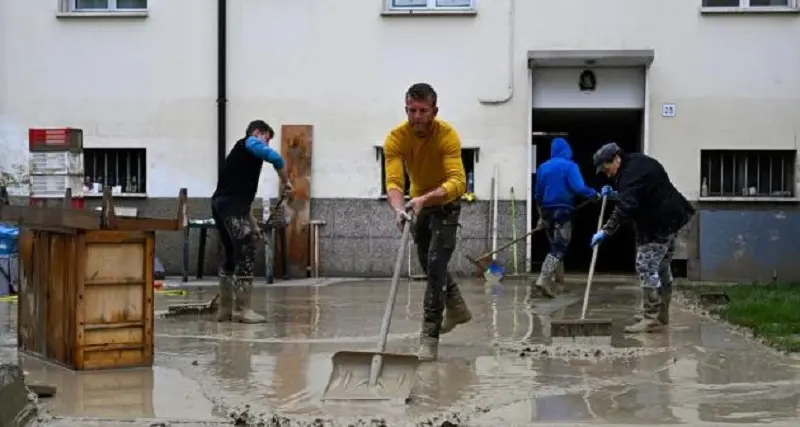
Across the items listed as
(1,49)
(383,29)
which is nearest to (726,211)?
(383,29)

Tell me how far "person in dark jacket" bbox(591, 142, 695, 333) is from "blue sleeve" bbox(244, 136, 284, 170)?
2677mm

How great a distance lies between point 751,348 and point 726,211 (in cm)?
652

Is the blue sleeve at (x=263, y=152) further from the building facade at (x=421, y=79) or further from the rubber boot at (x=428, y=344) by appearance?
the building facade at (x=421, y=79)

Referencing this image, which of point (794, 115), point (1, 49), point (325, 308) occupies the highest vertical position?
point (1, 49)

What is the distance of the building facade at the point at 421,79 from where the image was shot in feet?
45.0

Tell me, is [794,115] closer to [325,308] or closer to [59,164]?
[325,308]

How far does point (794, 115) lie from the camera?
13.7m

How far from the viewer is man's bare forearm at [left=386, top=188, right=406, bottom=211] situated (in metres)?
6.36

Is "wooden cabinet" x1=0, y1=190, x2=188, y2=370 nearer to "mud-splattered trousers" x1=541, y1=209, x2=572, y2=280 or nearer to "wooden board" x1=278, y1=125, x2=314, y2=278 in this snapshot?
"mud-splattered trousers" x1=541, y1=209, x2=572, y2=280

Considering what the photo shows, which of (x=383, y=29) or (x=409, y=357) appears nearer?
(x=409, y=357)

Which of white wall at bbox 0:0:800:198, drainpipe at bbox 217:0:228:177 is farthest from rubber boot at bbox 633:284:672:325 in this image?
drainpipe at bbox 217:0:228:177

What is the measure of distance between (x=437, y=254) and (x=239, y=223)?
2.53 meters

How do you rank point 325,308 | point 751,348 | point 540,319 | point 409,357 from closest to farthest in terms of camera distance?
point 409,357, point 751,348, point 540,319, point 325,308

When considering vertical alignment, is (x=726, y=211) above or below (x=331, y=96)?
below
